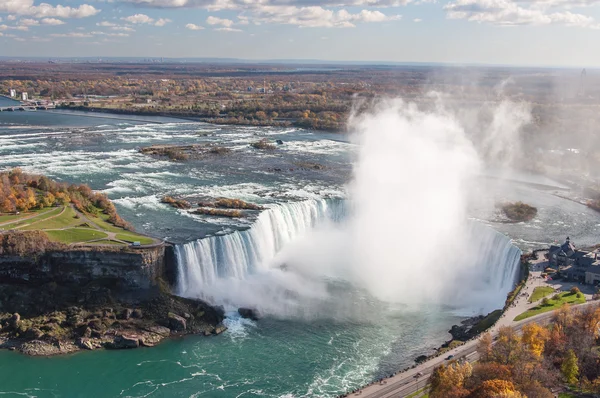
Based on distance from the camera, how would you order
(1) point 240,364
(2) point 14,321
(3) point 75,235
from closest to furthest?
(1) point 240,364 < (2) point 14,321 < (3) point 75,235

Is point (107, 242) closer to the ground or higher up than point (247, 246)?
higher up

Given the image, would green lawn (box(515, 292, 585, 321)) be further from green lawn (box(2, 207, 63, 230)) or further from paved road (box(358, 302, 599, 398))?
green lawn (box(2, 207, 63, 230))

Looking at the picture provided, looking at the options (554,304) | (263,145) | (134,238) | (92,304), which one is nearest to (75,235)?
(134,238)

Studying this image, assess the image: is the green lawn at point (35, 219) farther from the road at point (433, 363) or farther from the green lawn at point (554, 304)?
the green lawn at point (554, 304)

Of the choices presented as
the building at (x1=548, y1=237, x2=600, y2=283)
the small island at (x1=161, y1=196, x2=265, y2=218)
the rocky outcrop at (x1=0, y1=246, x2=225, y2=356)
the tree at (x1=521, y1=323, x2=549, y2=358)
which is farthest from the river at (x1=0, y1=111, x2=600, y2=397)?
the tree at (x1=521, y1=323, x2=549, y2=358)

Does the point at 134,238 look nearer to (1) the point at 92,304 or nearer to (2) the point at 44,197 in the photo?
(1) the point at 92,304

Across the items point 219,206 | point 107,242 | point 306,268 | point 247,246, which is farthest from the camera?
point 219,206
